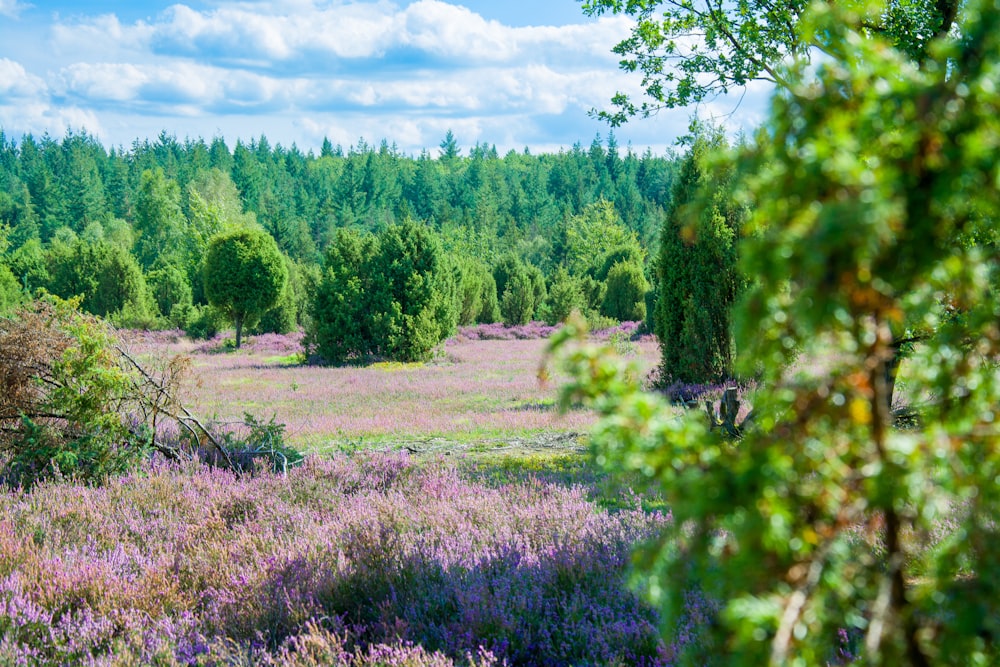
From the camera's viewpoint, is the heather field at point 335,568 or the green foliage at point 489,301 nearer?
the heather field at point 335,568

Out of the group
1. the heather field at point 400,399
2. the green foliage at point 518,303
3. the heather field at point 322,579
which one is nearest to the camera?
the heather field at point 322,579

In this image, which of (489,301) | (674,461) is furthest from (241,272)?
(674,461)

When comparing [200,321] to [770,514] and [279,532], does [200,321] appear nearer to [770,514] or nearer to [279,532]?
[279,532]

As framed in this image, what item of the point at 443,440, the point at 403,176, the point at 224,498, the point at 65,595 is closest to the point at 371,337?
the point at 443,440

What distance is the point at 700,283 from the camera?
12641 mm

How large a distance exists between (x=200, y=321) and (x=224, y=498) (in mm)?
37742

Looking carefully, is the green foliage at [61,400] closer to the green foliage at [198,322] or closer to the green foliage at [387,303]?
the green foliage at [387,303]

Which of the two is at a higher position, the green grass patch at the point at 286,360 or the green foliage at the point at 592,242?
the green foliage at the point at 592,242

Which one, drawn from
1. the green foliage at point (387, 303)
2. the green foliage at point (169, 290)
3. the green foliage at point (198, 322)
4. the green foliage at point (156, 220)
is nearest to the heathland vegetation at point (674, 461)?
the green foliage at point (387, 303)

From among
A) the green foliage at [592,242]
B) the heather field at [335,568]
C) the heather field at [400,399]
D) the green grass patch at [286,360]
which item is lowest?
the green grass patch at [286,360]

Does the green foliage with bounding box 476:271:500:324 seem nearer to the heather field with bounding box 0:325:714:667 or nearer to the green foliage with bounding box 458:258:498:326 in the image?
the green foliage with bounding box 458:258:498:326

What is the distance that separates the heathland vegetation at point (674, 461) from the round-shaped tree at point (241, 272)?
18.1 m

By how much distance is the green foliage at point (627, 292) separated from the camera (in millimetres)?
41656

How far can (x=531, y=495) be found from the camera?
6.09 metres
